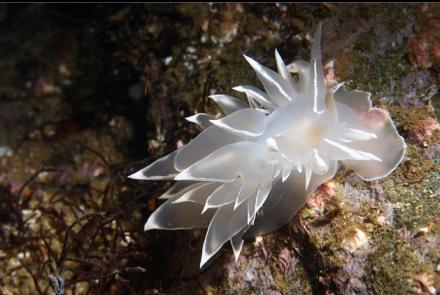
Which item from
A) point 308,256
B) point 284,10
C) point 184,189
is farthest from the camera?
point 284,10

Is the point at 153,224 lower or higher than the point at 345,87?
lower

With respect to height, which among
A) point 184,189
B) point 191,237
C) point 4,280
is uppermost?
point 184,189

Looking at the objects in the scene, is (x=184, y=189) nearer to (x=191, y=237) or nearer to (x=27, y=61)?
(x=191, y=237)

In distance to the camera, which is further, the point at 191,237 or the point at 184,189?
the point at 191,237

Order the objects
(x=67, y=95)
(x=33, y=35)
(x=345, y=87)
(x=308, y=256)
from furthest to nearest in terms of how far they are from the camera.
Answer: (x=33, y=35) → (x=67, y=95) → (x=345, y=87) → (x=308, y=256)

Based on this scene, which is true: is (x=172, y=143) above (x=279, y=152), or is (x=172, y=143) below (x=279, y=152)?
below

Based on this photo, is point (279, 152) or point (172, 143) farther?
point (172, 143)

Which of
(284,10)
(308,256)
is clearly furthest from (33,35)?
(308,256)
